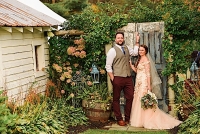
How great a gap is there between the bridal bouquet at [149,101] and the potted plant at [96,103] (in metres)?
0.94

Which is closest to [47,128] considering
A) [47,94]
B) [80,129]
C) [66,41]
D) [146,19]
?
[80,129]

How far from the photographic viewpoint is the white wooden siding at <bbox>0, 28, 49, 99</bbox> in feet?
24.8

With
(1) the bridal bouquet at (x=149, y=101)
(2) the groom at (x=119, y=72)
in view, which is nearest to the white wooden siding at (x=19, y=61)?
(2) the groom at (x=119, y=72)

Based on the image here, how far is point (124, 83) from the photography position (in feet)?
27.6

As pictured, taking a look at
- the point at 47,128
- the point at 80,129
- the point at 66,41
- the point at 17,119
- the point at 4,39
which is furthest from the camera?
the point at 66,41

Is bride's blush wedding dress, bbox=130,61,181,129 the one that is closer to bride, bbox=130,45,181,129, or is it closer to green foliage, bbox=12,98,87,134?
bride, bbox=130,45,181,129

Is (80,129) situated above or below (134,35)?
below

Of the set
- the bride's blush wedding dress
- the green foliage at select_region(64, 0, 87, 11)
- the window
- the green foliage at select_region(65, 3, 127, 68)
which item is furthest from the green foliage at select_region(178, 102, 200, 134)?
the green foliage at select_region(64, 0, 87, 11)

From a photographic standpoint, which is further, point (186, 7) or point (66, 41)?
point (66, 41)

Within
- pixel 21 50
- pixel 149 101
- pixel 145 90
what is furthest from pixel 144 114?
pixel 21 50

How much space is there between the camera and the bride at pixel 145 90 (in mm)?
8250

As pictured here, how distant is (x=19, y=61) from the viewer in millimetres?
8242

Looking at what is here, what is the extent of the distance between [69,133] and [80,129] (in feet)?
1.43

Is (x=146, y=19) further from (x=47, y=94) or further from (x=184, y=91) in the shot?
(x=47, y=94)
